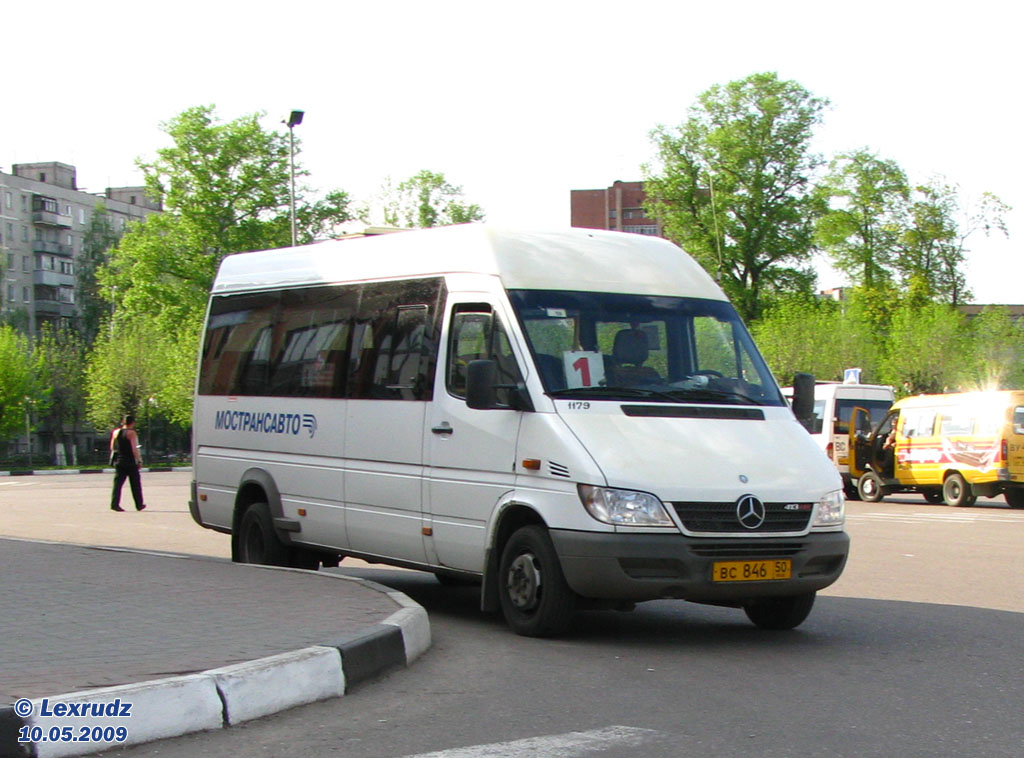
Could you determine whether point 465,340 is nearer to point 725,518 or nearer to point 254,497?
point 725,518

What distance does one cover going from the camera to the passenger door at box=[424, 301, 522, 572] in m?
9.26

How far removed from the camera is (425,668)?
7797mm

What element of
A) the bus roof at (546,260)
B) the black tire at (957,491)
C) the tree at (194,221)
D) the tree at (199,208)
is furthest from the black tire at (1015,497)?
the tree at (199,208)

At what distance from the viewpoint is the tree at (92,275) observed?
11519 centimetres

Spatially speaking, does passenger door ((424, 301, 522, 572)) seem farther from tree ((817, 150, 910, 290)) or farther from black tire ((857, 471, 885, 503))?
tree ((817, 150, 910, 290))

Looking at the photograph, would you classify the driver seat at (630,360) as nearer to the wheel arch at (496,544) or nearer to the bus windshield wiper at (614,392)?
the bus windshield wiper at (614,392)

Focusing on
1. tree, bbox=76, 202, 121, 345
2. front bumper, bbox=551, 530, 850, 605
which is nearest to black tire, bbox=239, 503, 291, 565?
front bumper, bbox=551, 530, 850, 605

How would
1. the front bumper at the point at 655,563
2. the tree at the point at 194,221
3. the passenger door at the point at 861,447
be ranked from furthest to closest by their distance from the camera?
the tree at the point at 194,221 → the passenger door at the point at 861,447 → the front bumper at the point at 655,563

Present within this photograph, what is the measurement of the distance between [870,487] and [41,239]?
10406 centimetres

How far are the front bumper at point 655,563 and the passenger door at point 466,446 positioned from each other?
0.86 m

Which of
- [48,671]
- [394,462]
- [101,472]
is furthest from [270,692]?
[101,472]

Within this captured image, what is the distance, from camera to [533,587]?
8.85 m

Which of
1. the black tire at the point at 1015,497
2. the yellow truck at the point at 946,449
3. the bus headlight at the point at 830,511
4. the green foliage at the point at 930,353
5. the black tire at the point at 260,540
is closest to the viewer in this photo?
the bus headlight at the point at 830,511

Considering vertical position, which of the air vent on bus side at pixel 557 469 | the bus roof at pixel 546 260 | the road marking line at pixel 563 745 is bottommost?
the road marking line at pixel 563 745
